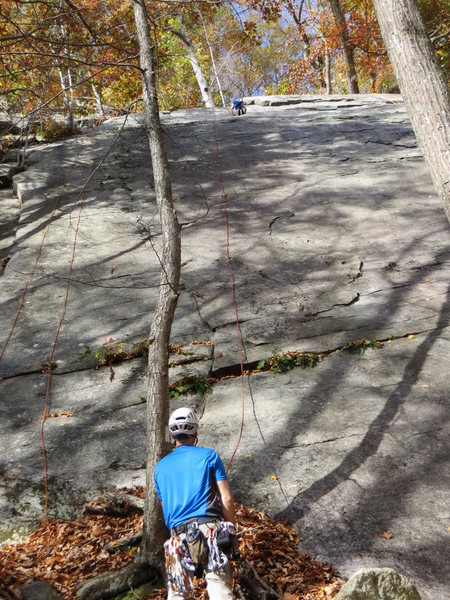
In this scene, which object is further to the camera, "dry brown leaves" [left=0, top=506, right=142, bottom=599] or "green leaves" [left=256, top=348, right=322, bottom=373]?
"green leaves" [left=256, top=348, right=322, bottom=373]

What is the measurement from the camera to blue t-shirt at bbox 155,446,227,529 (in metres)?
3.38

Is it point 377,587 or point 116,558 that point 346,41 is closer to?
point 116,558

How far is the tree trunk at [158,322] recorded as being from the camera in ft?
13.7

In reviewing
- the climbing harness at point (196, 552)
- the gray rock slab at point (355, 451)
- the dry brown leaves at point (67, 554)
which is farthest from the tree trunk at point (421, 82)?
the dry brown leaves at point (67, 554)

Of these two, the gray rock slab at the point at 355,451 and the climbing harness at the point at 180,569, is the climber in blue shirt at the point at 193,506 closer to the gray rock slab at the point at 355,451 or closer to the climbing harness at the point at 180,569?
the climbing harness at the point at 180,569

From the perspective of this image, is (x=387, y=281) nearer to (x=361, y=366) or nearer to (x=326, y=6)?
(x=361, y=366)

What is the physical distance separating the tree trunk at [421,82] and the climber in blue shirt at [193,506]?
3.00 metres

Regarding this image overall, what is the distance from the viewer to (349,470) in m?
5.12

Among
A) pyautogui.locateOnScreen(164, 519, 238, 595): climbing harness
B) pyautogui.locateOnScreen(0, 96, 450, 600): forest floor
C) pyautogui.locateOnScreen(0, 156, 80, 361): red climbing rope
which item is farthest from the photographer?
pyautogui.locateOnScreen(0, 156, 80, 361): red climbing rope

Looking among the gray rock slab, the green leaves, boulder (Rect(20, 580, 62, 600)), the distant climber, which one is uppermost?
the distant climber

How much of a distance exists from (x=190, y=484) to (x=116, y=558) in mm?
1492

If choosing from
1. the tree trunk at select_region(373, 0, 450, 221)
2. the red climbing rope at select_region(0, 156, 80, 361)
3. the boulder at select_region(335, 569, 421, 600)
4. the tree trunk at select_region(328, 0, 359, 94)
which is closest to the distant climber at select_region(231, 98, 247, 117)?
the red climbing rope at select_region(0, 156, 80, 361)

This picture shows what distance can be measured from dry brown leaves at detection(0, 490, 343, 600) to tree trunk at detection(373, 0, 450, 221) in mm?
3180

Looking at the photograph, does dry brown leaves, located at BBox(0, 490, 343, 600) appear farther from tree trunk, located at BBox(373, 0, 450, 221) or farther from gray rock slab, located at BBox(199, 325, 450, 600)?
tree trunk, located at BBox(373, 0, 450, 221)
